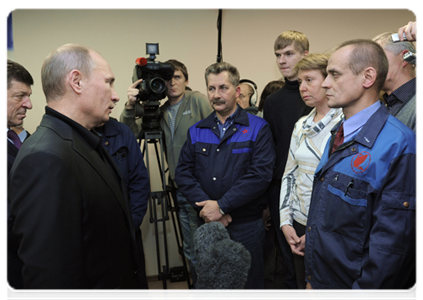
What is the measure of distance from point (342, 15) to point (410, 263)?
2.75 meters

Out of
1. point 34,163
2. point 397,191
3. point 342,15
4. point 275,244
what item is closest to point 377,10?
point 342,15

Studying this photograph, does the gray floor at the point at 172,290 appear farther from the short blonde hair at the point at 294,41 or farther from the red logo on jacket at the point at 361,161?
the short blonde hair at the point at 294,41

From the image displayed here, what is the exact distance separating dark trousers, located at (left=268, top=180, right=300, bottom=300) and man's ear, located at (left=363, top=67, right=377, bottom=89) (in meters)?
0.94

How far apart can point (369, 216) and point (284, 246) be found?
2.84ft

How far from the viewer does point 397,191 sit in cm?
96

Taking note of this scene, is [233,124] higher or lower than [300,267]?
higher

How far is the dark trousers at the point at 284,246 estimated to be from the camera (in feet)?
5.87

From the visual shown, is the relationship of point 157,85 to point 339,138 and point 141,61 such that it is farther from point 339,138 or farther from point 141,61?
point 339,138

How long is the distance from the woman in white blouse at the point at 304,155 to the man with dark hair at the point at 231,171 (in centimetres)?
21

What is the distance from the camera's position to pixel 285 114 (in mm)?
1949

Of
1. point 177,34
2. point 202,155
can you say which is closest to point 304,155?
point 202,155

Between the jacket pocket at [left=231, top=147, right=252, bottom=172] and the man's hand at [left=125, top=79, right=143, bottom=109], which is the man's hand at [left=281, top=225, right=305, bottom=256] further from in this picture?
the man's hand at [left=125, top=79, right=143, bottom=109]

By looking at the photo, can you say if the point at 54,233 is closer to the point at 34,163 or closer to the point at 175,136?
the point at 34,163

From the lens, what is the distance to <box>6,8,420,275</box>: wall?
8.57 feet
